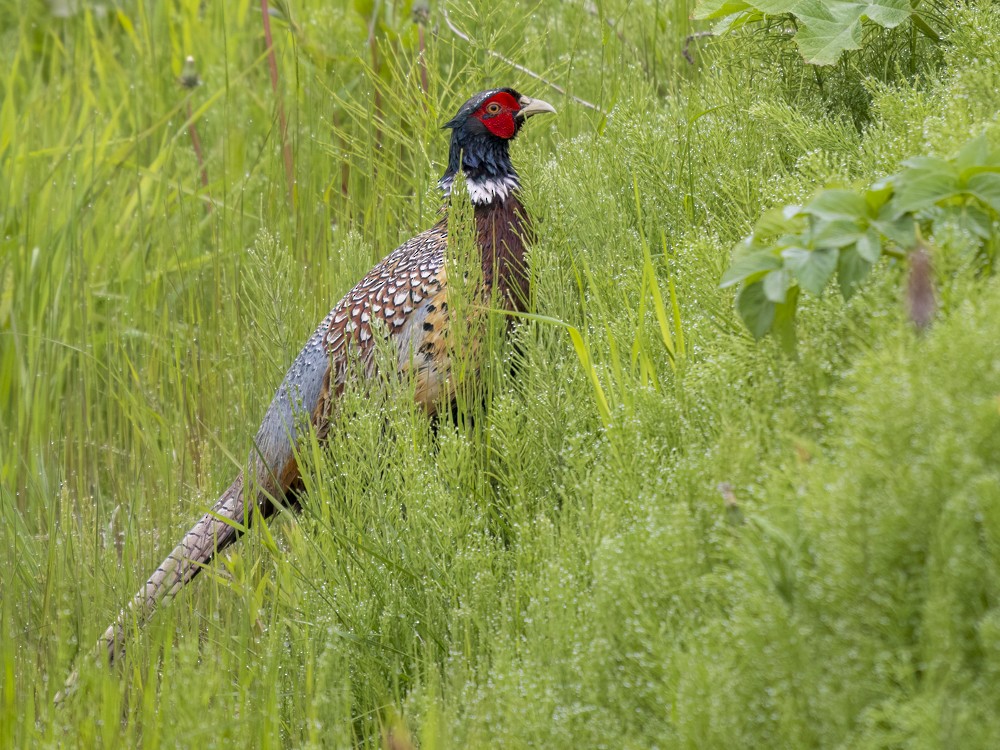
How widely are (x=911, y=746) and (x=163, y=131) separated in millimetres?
4562

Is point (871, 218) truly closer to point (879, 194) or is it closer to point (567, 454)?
point (879, 194)

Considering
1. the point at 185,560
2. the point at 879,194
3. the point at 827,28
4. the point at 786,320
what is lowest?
the point at 185,560

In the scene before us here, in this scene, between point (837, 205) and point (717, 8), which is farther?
point (717, 8)

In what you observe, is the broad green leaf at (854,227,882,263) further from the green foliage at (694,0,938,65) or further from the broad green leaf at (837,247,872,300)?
the green foliage at (694,0,938,65)

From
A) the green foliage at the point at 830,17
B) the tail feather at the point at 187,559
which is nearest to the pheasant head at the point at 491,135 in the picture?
the green foliage at the point at 830,17

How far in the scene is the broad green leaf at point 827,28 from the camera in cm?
267

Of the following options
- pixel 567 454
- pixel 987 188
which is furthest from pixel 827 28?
pixel 567 454

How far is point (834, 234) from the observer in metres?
1.70

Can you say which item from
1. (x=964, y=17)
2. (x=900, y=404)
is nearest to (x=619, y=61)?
(x=964, y=17)

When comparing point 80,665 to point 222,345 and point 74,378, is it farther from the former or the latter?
point 74,378

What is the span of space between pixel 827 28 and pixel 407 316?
4.42 ft

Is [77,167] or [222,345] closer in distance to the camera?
[222,345]

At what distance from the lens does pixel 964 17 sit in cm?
262

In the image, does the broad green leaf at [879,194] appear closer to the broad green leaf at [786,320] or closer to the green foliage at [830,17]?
the broad green leaf at [786,320]
